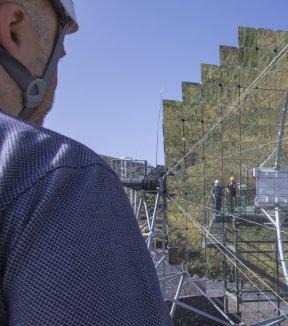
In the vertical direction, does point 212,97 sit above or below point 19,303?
above

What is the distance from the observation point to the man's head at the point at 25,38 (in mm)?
761

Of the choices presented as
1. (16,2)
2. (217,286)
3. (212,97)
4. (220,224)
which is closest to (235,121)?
(212,97)

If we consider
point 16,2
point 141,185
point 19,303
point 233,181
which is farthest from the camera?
point 233,181

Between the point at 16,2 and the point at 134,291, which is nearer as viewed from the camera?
the point at 134,291

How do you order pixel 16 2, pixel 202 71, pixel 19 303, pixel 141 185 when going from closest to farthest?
pixel 19 303
pixel 16 2
pixel 141 185
pixel 202 71

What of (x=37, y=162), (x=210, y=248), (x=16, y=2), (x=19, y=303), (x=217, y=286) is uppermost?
(x=16, y=2)

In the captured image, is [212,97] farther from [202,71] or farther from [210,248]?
[210,248]

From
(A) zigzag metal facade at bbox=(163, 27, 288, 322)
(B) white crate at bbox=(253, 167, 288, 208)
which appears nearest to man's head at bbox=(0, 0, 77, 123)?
(B) white crate at bbox=(253, 167, 288, 208)

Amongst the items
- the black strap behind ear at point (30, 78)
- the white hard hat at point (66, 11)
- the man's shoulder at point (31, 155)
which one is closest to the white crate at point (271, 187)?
the white hard hat at point (66, 11)

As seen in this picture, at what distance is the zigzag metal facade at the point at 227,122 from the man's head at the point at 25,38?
25.5 ft

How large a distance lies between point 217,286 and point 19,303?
8.64 metres

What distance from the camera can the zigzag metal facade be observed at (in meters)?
8.77

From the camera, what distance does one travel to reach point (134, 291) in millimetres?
567

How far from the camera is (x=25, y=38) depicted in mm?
792
